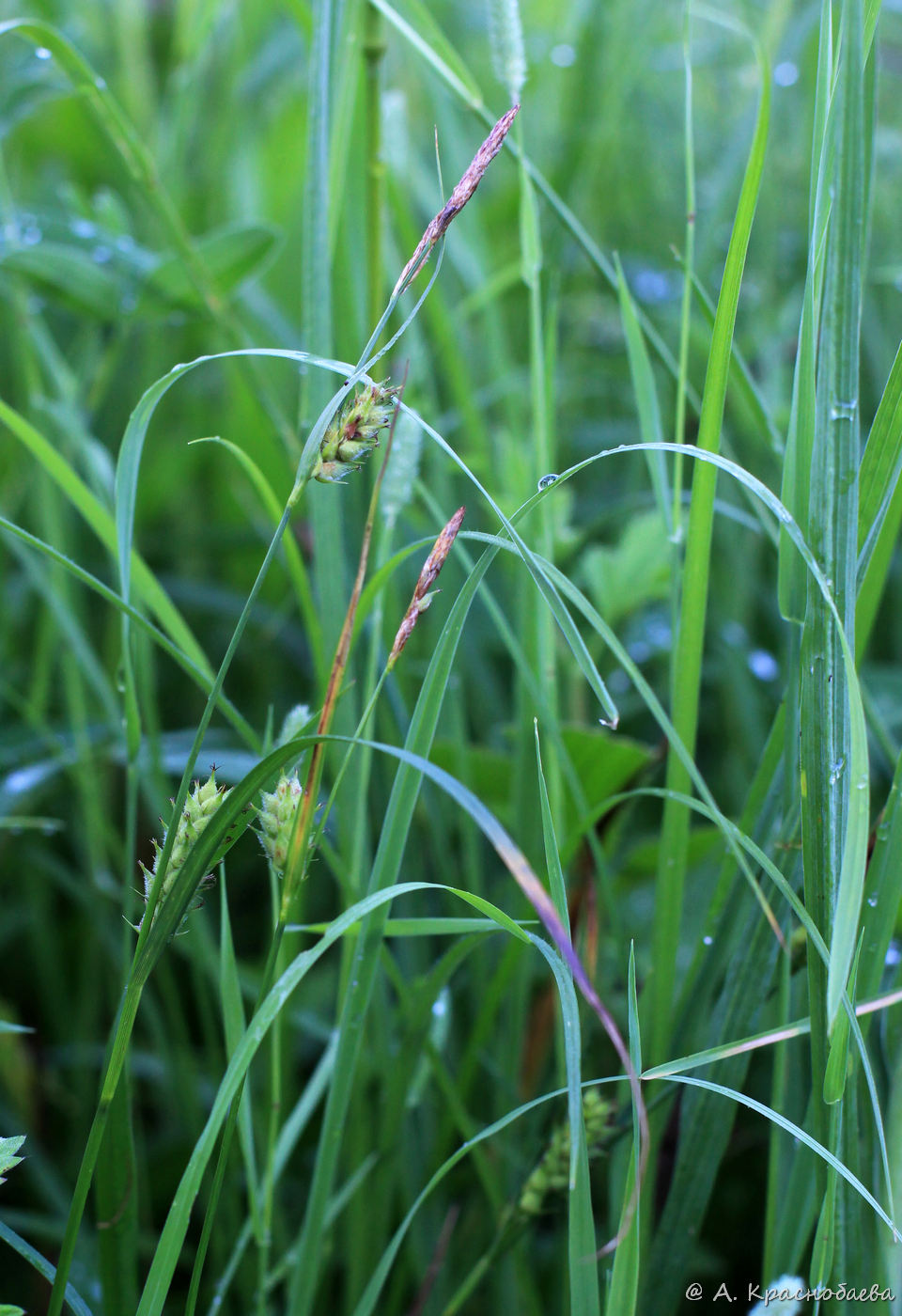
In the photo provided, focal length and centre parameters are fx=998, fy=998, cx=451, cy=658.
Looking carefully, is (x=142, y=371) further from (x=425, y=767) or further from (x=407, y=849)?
(x=425, y=767)

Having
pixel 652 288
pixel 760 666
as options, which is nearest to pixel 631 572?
pixel 760 666

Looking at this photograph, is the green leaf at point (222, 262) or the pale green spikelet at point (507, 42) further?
the green leaf at point (222, 262)

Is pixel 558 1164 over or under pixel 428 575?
under

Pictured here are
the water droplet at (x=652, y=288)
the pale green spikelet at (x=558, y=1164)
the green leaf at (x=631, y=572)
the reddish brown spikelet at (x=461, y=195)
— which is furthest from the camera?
the water droplet at (x=652, y=288)

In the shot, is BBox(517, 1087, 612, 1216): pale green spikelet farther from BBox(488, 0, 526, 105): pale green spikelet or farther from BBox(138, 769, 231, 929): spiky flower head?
BBox(488, 0, 526, 105): pale green spikelet

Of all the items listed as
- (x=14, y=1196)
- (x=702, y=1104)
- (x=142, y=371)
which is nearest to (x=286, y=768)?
(x=702, y=1104)

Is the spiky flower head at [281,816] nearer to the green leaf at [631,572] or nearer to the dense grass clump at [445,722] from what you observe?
the dense grass clump at [445,722]

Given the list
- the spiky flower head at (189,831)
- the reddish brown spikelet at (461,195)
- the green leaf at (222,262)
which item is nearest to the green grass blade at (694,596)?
the reddish brown spikelet at (461,195)

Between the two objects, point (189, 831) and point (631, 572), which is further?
point (631, 572)

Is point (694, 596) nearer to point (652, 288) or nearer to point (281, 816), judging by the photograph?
point (281, 816)
